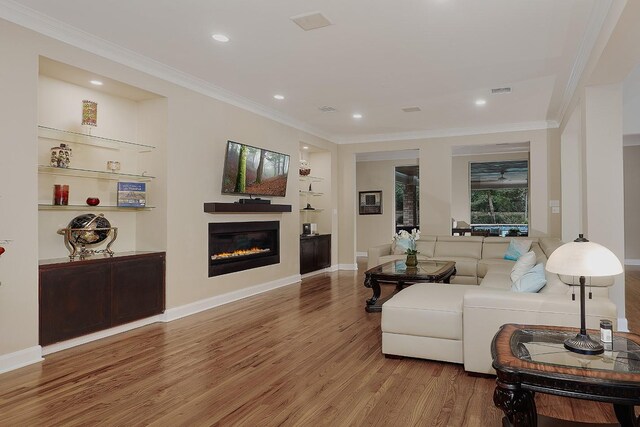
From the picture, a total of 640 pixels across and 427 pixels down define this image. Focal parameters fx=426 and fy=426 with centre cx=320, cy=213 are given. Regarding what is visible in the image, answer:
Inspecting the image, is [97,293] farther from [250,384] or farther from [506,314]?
[506,314]

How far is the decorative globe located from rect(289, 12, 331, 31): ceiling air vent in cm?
270

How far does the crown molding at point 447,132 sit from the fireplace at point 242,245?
9.66 feet

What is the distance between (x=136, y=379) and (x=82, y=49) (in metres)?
2.91

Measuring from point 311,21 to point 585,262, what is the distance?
107 inches

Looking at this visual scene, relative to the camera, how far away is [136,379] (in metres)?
3.04

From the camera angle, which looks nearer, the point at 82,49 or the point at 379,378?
the point at 379,378

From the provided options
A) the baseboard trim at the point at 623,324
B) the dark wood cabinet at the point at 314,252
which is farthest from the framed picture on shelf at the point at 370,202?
the baseboard trim at the point at 623,324

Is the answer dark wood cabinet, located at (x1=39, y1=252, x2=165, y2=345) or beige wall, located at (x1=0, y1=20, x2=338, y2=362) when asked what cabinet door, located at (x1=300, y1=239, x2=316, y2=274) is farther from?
dark wood cabinet, located at (x1=39, y1=252, x2=165, y2=345)

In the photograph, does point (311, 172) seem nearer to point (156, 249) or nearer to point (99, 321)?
point (156, 249)

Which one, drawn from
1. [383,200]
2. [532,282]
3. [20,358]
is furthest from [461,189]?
[20,358]

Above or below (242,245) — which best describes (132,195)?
above

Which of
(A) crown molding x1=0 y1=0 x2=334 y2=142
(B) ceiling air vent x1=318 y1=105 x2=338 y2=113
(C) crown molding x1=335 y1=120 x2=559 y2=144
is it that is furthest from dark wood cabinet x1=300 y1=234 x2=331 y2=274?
(A) crown molding x1=0 y1=0 x2=334 y2=142

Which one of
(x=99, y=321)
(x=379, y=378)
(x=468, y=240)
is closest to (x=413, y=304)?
(x=379, y=378)

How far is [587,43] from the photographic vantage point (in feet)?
12.7
